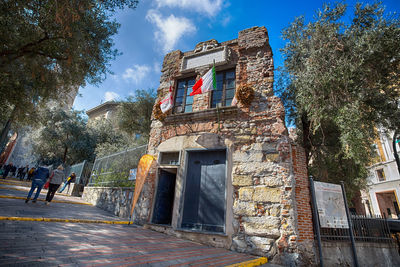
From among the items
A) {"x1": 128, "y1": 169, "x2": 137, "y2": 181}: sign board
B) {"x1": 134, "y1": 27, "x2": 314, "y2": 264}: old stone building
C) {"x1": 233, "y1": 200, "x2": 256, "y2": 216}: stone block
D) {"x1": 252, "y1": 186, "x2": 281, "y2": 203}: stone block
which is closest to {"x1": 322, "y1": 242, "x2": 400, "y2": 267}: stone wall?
{"x1": 134, "y1": 27, "x2": 314, "y2": 264}: old stone building

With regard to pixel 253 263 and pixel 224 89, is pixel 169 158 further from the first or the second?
pixel 253 263

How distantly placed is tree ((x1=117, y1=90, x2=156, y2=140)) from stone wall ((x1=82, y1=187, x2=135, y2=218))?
244 inches

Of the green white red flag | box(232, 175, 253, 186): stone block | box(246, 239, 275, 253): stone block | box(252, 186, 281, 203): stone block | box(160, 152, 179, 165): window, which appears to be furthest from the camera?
the green white red flag

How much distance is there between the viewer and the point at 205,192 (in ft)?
20.0

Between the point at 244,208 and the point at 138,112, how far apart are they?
1284 cm

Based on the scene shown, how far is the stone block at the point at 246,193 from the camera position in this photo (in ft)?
17.8

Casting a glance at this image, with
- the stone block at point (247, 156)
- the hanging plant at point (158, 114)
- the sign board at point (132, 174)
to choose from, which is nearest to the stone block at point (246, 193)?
the stone block at point (247, 156)

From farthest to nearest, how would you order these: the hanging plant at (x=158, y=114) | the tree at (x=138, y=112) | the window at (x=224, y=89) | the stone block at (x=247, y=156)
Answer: the tree at (x=138, y=112), the hanging plant at (x=158, y=114), the window at (x=224, y=89), the stone block at (x=247, y=156)

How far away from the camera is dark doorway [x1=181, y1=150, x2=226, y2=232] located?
572 cm

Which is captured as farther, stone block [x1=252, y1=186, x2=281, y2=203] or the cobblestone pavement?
stone block [x1=252, y1=186, x2=281, y2=203]

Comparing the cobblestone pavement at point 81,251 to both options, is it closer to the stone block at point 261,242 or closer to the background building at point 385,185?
the stone block at point 261,242

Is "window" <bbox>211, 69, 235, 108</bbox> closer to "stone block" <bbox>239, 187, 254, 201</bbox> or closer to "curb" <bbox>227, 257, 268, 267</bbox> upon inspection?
"stone block" <bbox>239, 187, 254, 201</bbox>

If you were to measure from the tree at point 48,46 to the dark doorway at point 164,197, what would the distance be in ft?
16.4

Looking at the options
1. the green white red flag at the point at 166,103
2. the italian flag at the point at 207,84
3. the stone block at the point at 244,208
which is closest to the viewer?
the stone block at the point at 244,208
